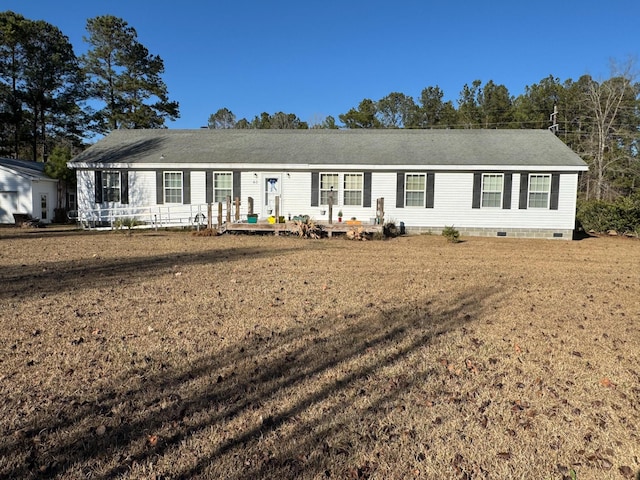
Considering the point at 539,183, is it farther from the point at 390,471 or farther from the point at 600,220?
the point at 390,471

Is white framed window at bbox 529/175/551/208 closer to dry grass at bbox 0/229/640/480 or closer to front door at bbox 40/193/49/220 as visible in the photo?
dry grass at bbox 0/229/640/480

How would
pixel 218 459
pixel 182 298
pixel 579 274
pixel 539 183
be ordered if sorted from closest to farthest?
1. pixel 218 459
2. pixel 182 298
3. pixel 579 274
4. pixel 539 183

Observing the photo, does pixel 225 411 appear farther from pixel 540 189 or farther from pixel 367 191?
pixel 540 189

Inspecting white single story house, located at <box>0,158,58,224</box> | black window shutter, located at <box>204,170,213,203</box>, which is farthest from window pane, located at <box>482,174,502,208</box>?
white single story house, located at <box>0,158,58,224</box>

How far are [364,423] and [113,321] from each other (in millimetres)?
3513

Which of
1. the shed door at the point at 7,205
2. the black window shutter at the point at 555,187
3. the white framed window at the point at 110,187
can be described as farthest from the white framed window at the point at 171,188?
the black window shutter at the point at 555,187

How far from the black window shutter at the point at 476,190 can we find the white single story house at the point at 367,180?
4 centimetres

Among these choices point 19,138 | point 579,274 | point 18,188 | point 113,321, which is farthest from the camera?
point 19,138

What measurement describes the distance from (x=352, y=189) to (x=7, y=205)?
17117 millimetres

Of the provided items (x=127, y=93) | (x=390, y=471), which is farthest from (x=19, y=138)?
(x=390, y=471)

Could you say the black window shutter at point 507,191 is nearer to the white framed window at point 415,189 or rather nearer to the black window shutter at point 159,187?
the white framed window at point 415,189

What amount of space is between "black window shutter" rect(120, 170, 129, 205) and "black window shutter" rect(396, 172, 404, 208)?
36.3 ft

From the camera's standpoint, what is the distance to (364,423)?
120 inches

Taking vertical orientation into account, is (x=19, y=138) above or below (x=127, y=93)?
below
